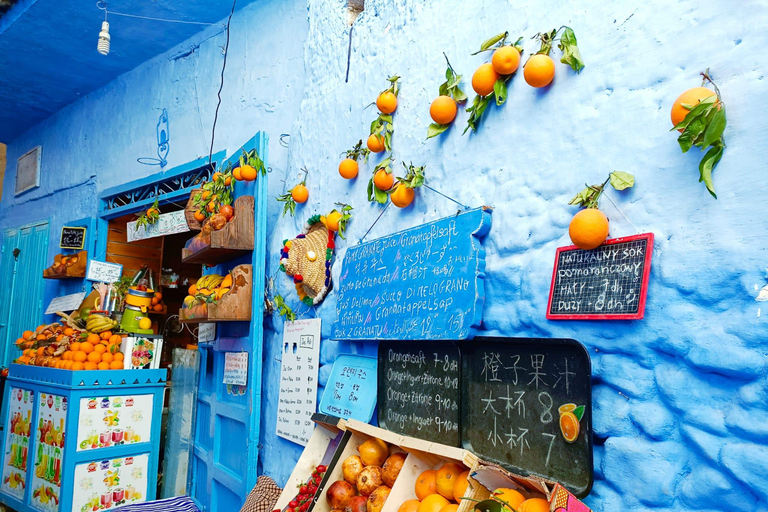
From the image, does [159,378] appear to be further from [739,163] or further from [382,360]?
[739,163]

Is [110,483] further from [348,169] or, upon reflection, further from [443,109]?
[443,109]

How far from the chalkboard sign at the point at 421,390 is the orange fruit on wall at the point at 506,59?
1.08m

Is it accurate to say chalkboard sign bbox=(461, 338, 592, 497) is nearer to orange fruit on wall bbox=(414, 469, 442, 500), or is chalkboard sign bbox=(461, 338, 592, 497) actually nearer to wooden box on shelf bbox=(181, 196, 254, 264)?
orange fruit on wall bbox=(414, 469, 442, 500)

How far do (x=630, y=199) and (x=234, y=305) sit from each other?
96.3 inches

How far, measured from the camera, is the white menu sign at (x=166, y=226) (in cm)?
458

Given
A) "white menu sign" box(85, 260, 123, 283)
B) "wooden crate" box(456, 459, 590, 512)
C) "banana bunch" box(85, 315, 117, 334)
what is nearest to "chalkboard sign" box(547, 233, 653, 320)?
"wooden crate" box(456, 459, 590, 512)

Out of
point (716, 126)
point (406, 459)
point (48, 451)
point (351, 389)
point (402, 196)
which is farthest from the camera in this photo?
point (48, 451)

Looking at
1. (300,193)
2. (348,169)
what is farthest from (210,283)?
(348,169)

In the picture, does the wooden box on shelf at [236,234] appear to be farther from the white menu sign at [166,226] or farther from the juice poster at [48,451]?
the juice poster at [48,451]

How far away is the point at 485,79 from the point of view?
2.25m

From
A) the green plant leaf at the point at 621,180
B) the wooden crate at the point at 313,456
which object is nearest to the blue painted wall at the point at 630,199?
the green plant leaf at the point at 621,180

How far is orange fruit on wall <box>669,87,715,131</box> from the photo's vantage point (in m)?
1.53

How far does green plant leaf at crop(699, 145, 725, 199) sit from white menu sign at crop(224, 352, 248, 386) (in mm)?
2870

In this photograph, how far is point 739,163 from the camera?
150 cm
